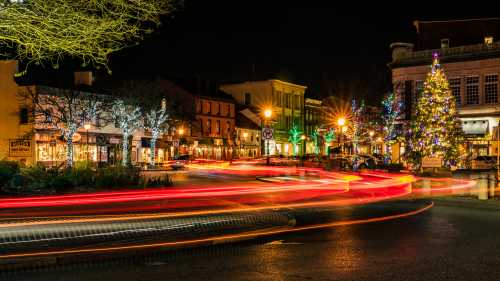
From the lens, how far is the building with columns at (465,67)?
186 feet

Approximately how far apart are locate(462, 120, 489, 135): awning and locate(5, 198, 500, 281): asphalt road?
45.9 metres

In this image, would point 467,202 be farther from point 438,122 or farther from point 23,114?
point 23,114

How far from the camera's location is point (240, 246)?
38.7 ft

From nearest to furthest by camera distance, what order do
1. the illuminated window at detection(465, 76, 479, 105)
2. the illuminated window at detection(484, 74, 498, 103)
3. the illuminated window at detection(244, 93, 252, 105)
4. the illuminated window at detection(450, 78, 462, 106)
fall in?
1. the illuminated window at detection(484, 74, 498, 103)
2. the illuminated window at detection(465, 76, 479, 105)
3. the illuminated window at detection(450, 78, 462, 106)
4. the illuminated window at detection(244, 93, 252, 105)

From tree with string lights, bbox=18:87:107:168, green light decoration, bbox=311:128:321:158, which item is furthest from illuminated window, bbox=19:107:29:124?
green light decoration, bbox=311:128:321:158

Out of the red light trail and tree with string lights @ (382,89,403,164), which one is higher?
tree with string lights @ (382,89,403,164)

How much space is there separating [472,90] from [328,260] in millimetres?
52890

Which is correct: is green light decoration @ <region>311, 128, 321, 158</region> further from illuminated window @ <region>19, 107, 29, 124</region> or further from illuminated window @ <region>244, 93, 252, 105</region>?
illuminated window @ <region>19, 107, 29, 124</region>

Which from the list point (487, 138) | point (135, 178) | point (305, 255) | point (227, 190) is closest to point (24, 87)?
point (135, 178)

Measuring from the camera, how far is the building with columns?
5675 cm

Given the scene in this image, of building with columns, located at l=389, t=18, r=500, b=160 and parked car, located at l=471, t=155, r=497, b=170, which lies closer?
parked car, located at l=471, t=155, r=497, b=170

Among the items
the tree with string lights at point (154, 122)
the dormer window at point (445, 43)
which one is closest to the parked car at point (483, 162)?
the dormer window at point (445, 43)

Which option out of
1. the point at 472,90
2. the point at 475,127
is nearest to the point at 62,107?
the point at 475,127

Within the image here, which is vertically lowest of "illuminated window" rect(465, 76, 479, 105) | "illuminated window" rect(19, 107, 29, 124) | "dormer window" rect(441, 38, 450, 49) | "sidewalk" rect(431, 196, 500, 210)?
"sidewalk" rect(431, 196, 500, 210)
